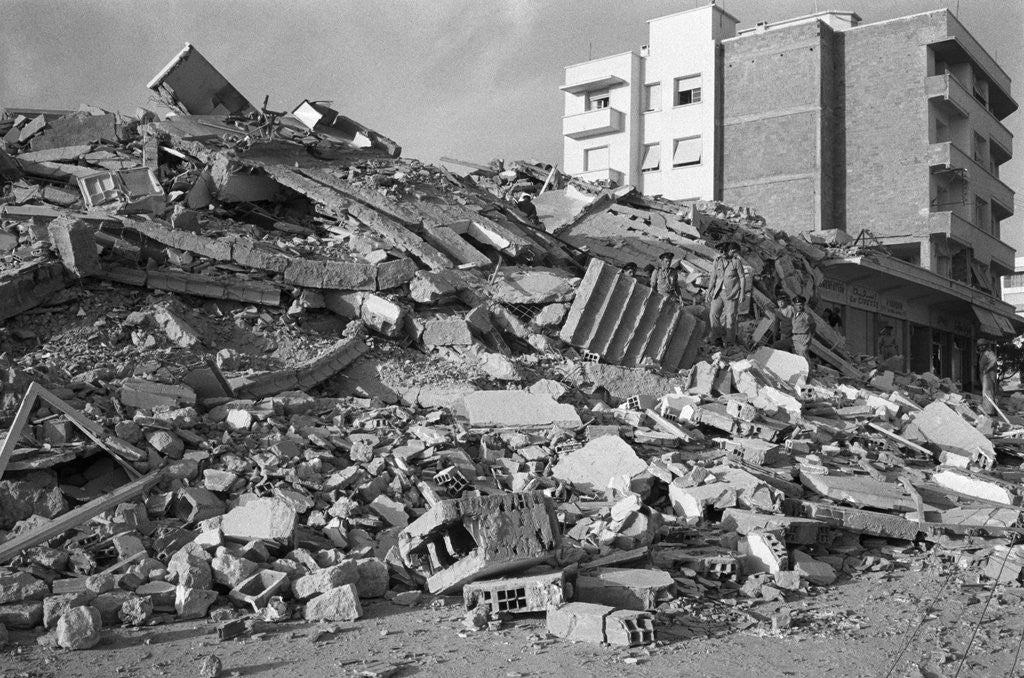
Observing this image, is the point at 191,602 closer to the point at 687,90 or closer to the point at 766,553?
the point at 766,553

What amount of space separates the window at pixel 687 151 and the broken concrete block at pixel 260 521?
27965 mm

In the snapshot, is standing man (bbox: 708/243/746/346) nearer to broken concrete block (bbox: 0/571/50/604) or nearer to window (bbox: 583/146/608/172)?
broken concrete block (bbox: 0/571/50/604)

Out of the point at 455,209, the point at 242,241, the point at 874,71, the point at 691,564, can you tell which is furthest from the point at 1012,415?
the point at 874,71

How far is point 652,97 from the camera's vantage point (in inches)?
1303

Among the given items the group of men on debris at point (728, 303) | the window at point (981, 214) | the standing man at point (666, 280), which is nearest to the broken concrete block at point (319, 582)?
the standing man at point (666, 280)

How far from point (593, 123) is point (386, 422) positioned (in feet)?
88.9

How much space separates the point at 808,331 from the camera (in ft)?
40.9

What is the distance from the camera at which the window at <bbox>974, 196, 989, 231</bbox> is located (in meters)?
30.3

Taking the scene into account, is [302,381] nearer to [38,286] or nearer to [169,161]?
[38,286]

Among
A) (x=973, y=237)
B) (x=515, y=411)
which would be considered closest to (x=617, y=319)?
(x=515, y=411)

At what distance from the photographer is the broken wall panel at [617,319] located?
1031 cm

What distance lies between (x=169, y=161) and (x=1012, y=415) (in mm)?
13559

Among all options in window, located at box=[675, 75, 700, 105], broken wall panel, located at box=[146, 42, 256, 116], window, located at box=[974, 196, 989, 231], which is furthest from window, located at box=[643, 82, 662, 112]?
broken wall panel, located at box=[146, 42, 256, 116]

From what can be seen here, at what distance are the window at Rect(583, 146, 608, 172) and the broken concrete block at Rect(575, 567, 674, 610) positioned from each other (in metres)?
29.4
